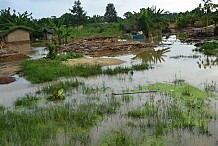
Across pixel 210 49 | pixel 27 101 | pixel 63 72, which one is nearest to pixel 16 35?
pixel 210 49

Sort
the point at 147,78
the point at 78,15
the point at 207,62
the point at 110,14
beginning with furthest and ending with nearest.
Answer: the point at 110,14
the point at 78,15
the point at 207,62
the point at 147,78

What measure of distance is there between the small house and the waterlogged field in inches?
1352

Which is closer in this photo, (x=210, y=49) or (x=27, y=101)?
(x=27, y=101)

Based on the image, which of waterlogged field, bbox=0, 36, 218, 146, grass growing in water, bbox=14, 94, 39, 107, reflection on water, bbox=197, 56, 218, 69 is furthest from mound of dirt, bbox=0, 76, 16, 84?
reflection on water, bbox=197, 56, 218, 69

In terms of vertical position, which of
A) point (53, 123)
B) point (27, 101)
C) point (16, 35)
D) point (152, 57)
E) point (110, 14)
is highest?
point (110, 14)

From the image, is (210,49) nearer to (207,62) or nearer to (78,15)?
(207,62)

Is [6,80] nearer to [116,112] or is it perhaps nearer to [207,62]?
[116,112]

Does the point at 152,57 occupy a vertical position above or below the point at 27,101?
above

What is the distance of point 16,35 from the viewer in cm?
4791

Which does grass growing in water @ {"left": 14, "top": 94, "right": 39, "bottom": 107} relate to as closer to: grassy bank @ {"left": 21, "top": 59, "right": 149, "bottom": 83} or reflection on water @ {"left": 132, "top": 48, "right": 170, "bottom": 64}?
grassy bank @ {"left": 21, "top": 59, "right": 149, "bottom": 83}

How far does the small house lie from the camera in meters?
47.5

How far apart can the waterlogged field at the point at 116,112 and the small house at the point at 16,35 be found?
34343 mm

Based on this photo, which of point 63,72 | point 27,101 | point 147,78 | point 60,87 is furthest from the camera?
point 63,72

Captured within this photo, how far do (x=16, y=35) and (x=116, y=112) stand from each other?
42.0 meters
